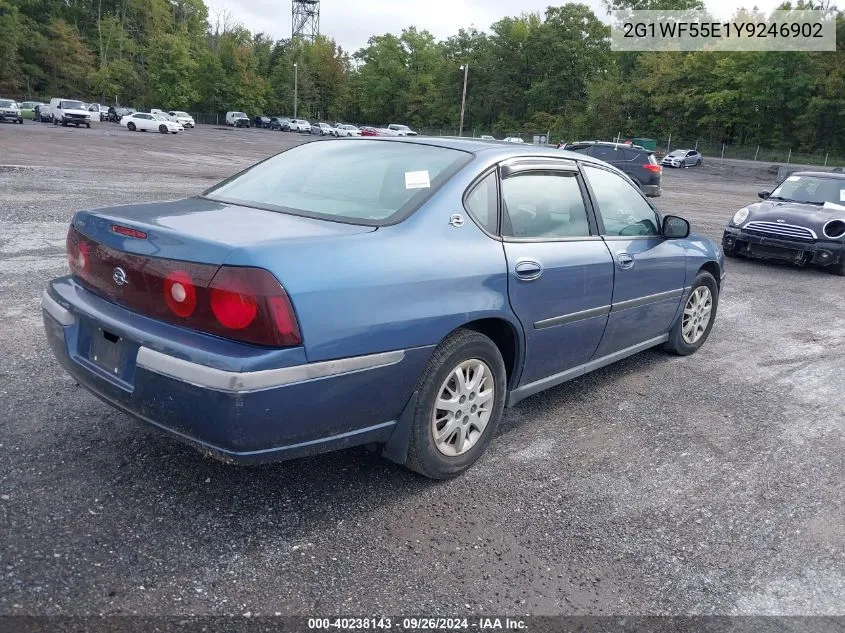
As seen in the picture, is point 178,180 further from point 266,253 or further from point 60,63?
point 60,63

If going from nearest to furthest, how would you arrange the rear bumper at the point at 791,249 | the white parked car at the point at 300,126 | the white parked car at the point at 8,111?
the rear bumper at the point at 791,249 → the white parked car at the point at 8,111 → the white parked car at the point at 300,126

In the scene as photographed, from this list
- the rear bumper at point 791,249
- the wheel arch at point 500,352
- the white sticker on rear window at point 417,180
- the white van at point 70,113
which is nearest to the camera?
the wheel arch at point 500,352

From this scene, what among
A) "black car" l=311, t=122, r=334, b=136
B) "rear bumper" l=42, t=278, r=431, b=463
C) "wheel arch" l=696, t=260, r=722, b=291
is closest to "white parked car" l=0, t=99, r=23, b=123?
"black car" l=311, t=122, r=334, b=136

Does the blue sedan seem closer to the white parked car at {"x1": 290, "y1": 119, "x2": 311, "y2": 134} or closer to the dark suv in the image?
the dark suv

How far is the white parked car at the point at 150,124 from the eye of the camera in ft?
169

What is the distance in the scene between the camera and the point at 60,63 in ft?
267

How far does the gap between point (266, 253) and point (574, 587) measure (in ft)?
5.69

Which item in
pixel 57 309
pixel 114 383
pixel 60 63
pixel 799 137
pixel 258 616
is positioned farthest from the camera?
pixel 60 63

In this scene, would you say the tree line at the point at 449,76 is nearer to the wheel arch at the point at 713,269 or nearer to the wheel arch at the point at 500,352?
the wheel arch at the point at 713,269

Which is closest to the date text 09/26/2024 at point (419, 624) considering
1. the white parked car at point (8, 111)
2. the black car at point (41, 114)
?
the white parked car at point (8, 111)

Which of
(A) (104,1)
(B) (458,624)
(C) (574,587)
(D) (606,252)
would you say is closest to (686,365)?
(D) (606,252)

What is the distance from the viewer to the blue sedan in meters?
2.62

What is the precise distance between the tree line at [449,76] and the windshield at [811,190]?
48.9m

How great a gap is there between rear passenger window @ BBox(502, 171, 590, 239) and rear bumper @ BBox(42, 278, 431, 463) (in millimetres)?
1055
